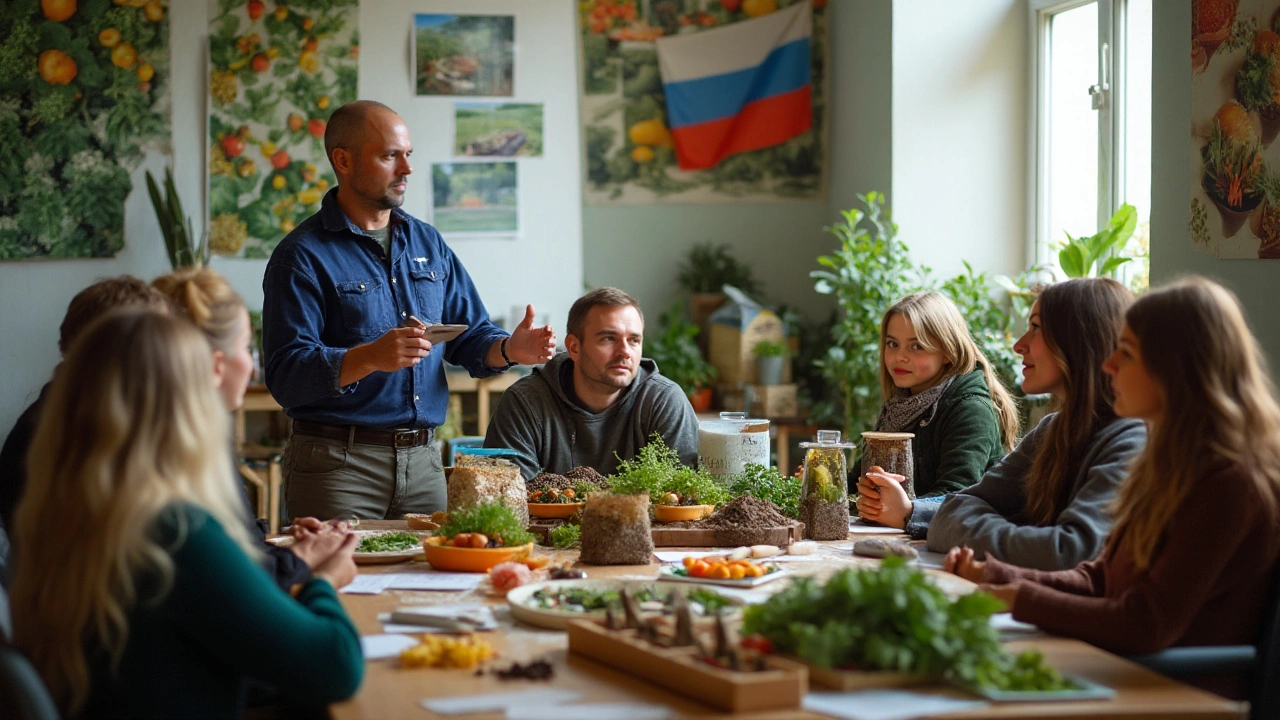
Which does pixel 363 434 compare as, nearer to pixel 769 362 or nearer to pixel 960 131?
pixel 769 362

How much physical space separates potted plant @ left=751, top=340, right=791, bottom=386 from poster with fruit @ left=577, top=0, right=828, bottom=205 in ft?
2.81

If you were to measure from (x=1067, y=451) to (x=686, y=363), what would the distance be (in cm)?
348

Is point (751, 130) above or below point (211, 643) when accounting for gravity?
above

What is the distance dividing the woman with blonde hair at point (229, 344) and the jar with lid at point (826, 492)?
1.04m

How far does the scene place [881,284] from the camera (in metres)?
5.09

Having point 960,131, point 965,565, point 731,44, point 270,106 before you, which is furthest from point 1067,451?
point 270,106

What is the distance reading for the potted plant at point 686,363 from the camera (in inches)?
230

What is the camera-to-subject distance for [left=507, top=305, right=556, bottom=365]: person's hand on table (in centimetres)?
339

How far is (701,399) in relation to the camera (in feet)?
19.5

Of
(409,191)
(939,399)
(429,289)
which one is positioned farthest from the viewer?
(409,191)

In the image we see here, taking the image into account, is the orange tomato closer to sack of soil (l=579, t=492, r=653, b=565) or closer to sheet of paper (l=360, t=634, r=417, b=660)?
sack of soil (l=579, t=492, r=653, b=565)

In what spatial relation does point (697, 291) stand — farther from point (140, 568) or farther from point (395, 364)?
point (140, 568)

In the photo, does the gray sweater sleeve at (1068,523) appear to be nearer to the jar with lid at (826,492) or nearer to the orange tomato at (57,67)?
the jar with lid at (826,492)

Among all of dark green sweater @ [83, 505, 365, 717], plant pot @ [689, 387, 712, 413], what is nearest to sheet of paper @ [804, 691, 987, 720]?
dark green sweater @ [83, 505, 365, 717]
